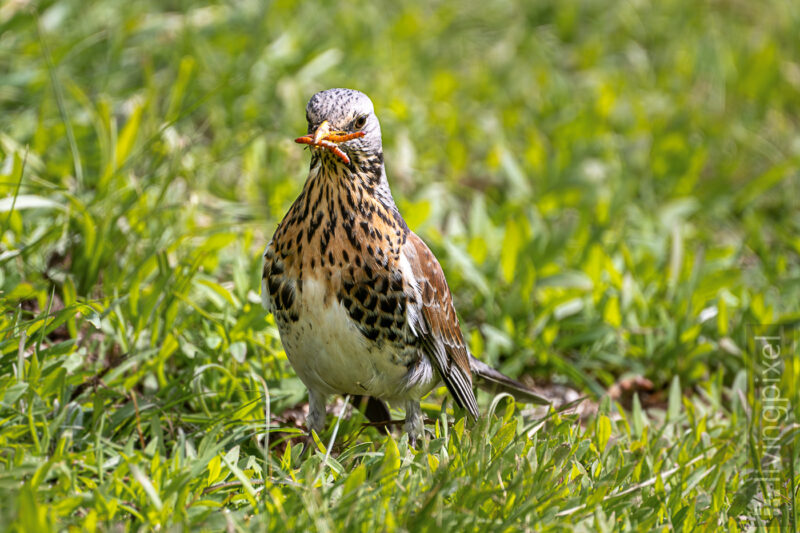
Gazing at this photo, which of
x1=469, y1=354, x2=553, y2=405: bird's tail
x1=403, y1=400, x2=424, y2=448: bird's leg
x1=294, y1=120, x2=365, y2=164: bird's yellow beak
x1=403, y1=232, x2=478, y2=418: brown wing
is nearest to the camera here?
x1=294, y1=120, x2=365, y2=164: bird's yellow beak

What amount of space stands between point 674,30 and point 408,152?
3826mm

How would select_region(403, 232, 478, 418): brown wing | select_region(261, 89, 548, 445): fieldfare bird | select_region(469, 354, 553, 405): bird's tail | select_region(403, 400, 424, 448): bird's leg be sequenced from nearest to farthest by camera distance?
select_region(261, 89, 548, 445): fieldfare bird → select_region(403, 232, 478, 418): brown wing → select_region(403, 400, 424, 448): bird's leg → select_region(469, 354, 553, 405): bird's tail

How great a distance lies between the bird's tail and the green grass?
0.14m

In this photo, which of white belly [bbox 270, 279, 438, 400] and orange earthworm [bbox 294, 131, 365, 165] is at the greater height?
orange earthworm [bbox 294, 131, 365, 165]

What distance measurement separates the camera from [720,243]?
6.68 meters

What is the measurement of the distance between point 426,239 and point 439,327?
1.84 meters

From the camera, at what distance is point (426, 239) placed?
18.9 ft

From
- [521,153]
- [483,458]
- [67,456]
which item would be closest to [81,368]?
[67,456]

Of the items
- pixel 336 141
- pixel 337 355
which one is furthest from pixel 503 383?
pixel 336 141

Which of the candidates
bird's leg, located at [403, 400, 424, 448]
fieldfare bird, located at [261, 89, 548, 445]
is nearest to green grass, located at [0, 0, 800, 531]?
bird's leg, located at [403, 400, 424, 448]

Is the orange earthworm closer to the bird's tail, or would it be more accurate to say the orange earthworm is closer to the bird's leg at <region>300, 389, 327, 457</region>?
the bird's leg at <region>300, 389, 327, 457</region>

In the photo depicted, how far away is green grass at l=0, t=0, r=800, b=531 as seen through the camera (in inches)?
133

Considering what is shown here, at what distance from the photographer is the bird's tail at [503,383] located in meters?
4.38

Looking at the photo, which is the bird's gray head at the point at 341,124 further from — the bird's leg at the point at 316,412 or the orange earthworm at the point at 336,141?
the bird's leg at the point at 316,412
